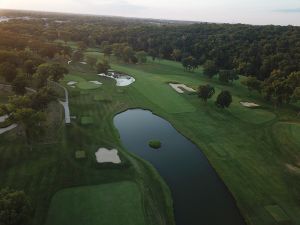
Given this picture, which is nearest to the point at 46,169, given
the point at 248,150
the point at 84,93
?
the point at 248,150

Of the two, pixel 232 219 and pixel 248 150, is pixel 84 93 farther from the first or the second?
pixel 232 219

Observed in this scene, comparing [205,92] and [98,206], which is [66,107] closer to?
[205,92]

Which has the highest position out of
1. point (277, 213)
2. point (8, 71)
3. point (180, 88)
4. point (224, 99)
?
point (8, 71)

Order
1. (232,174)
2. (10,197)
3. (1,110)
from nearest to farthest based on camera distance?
(10,197), (232,174), (1,110)

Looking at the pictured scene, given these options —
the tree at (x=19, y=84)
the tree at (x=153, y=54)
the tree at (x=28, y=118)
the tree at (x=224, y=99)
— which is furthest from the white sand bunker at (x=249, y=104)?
the tree at (x=153, y=54)

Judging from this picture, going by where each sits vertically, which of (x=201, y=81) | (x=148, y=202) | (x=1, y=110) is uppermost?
(x=1, y=110)

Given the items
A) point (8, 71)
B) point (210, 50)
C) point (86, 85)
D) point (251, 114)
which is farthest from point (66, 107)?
point (210, 50)
